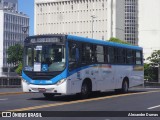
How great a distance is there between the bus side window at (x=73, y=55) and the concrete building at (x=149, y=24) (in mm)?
135533

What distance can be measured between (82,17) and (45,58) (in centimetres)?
13829

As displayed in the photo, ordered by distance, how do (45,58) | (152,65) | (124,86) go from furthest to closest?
(152,65), (124,86), (45,58)

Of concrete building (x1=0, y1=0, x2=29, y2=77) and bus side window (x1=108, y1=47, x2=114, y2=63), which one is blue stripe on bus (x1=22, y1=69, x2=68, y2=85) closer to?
bus side window (x1=108, y1=47, x2=114, y2=63)

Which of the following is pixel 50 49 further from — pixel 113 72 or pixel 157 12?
pixel 157 12

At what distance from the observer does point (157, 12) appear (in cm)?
15412

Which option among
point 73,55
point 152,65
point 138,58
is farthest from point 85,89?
point 152,65

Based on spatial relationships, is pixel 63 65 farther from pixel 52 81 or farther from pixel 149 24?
pixel 149 24

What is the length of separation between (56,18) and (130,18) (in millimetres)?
28179

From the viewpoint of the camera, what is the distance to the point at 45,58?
1850 cm

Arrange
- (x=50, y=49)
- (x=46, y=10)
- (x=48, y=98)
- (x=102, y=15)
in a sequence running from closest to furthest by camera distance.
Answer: (x=50, y=49), (x=48, y=98), (x=102, y=15), (x=46, y=10)

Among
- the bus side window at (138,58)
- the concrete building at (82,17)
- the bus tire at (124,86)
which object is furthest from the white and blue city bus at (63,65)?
the concrete building at (82,17)

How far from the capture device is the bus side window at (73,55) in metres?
18.7

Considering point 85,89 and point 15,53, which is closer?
point 85,89

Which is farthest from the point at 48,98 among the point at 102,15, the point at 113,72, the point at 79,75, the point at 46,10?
the point at 46,10
